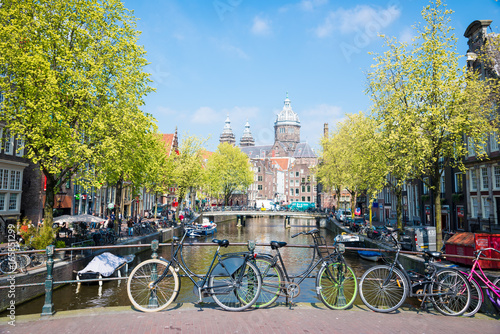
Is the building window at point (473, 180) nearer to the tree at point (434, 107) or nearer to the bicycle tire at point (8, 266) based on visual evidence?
the tree at point (434, 107)

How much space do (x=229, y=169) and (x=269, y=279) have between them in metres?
71.4

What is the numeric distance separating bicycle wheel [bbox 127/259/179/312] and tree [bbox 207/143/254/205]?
66.3 metres

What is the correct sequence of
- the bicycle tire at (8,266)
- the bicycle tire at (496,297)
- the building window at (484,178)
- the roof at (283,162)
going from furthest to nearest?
the roof at (283,162)
the building window at (484,178)
the bicycle tire at (8,266)
the bicycle tire at (496,297)

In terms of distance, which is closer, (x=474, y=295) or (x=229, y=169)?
(x=474, y=295)

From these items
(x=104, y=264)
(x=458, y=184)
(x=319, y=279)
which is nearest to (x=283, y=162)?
(x=458, y=184)

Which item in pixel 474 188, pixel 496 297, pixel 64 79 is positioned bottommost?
pixel 496 297

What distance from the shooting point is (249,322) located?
23.1ft

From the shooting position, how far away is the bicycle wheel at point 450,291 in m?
8.05

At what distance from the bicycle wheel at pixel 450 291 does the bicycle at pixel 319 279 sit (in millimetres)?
1796

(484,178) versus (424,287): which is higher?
(484,178)

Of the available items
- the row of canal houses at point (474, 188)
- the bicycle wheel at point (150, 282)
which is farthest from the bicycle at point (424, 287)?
the row of canal houses at point (474, 188)

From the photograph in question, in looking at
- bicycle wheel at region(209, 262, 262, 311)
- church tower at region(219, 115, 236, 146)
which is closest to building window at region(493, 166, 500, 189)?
bicycle wheel at region(209, 262, 262, 311)

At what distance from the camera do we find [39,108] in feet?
60.6

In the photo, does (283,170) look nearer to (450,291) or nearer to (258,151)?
(258,151)
